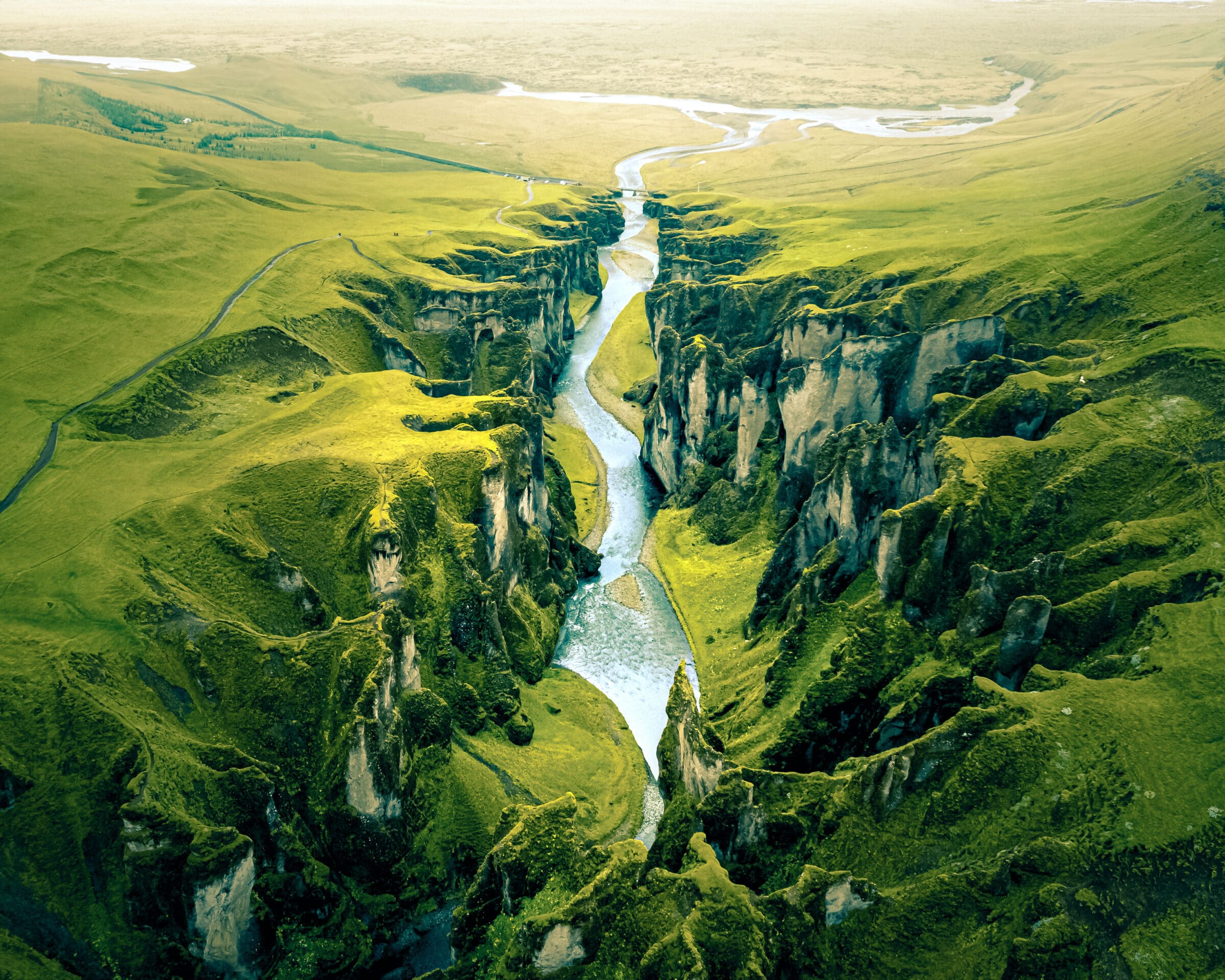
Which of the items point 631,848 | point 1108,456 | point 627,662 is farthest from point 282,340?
point 1108,456

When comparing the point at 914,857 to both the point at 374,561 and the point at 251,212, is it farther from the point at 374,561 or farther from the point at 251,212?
the point at 251,212

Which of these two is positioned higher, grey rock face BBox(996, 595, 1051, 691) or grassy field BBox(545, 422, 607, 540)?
grey rock face BBox(996, 595, 1051, 691)

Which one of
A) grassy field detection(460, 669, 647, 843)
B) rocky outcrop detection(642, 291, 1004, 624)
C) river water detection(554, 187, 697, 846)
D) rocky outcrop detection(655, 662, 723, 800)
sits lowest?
river water detection(554, 187, 697, 846)

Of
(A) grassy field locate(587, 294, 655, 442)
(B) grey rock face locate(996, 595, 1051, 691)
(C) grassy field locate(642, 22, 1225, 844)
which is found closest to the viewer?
(C) grassy field locate(642, 22, 1225, 844)

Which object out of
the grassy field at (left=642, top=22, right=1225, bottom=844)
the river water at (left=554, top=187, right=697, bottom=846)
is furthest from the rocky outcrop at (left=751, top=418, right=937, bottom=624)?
the river water at (left=554, top=187, right=697, bottom=846)

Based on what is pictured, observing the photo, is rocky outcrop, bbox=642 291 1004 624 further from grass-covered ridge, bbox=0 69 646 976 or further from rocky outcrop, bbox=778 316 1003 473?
grass-covered ridge, bbox=0 69 646 976

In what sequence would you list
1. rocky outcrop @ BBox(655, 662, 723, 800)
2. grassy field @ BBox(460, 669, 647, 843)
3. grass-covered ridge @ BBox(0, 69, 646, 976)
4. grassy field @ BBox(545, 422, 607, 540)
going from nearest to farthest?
grass-covered ridge @ BBox(0, 69, 646, 976) < rocky outcrop @ BBox(655, 662, 723, 800) < grassy field @ BBox(460, 669, 647, 843) < grassy field @ BBox(545, 422, 607, 540)

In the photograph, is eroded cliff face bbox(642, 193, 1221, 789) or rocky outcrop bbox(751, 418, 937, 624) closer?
eroded cliff face bbox(642, 193, 1221, 789)
